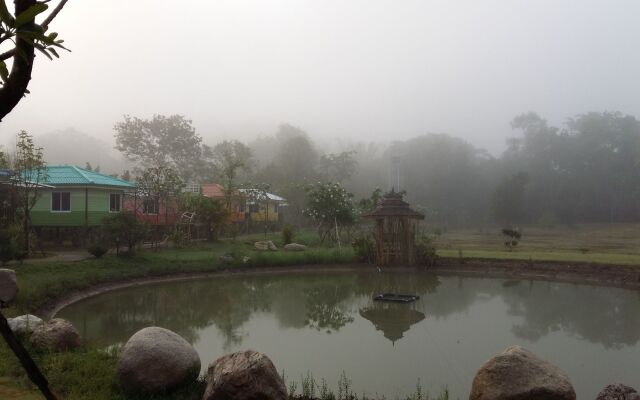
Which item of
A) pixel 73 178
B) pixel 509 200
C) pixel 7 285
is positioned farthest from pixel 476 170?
pixel 7 285

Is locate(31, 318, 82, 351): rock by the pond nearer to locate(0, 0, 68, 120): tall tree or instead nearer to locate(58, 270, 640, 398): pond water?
locate(58, 270, 640, 398): pond water

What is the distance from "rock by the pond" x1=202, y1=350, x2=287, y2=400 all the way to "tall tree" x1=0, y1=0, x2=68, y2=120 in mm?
3689

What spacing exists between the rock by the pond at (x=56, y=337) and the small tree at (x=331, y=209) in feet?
48.4

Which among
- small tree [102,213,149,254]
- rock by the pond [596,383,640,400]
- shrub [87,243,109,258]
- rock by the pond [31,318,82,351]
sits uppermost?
small tree [102,213,149,254]

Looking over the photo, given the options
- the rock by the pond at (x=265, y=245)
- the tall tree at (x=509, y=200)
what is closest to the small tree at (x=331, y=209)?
the rock by the pond at (x=265, y=245)

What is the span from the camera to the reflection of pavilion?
9.14m

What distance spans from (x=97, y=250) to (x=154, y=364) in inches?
396

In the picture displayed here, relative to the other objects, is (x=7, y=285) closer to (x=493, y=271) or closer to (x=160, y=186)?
(x=160, y=186)

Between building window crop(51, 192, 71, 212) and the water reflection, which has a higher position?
building window crop(51, 192, 71, 212)

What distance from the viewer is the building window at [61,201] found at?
58.4 feet

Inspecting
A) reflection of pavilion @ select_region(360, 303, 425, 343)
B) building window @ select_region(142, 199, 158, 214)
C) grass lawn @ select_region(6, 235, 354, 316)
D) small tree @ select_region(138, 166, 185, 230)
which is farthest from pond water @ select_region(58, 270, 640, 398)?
building window @ select_region(142, 199, 158, 214)

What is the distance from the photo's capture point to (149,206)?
20.9 metres

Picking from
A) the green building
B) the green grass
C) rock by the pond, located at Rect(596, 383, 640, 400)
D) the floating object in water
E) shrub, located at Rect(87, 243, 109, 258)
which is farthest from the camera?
the green building

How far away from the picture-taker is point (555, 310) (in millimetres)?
11016
